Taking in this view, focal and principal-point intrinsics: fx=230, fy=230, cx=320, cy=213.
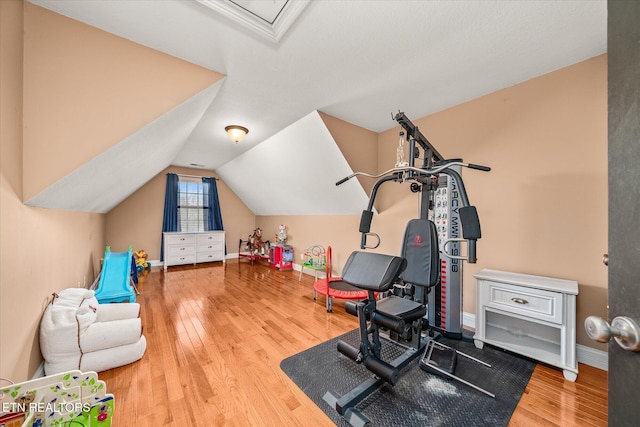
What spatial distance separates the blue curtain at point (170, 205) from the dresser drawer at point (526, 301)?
20.7ft

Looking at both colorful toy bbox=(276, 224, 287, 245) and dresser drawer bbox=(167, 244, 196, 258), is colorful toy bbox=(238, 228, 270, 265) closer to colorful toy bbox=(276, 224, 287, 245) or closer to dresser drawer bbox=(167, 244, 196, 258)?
colorful toy bbox=(276, 224, 287, 245)

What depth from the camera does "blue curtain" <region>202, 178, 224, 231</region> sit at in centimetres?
625

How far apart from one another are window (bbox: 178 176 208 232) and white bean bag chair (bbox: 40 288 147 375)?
407 centimetres

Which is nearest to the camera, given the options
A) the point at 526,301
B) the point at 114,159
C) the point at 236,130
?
the point at 526,301

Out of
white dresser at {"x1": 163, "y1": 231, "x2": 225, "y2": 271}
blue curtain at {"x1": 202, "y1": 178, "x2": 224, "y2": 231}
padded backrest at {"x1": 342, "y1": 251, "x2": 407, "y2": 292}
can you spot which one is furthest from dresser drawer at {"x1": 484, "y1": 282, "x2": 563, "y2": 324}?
blue curtain at {"x1": 202, "y1": 178, "x2": 224, "y2": 231}

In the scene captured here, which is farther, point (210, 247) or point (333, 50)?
point (210, 247)

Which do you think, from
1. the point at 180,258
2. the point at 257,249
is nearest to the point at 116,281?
the point at 180,258

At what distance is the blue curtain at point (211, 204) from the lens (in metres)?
6.25

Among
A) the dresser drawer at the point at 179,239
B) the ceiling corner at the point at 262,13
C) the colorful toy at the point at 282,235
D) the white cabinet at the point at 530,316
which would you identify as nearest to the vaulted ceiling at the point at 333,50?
the ceiling corner at the point at 262,13

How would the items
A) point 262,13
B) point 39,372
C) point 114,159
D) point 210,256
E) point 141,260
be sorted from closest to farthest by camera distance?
point 262,13 < point 39,372 < point 114,159 < point 141,260 < point 210,256

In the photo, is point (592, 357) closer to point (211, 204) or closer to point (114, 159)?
point (114, 159)

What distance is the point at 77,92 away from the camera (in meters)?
1.55

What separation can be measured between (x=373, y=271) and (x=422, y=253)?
0.73 meters

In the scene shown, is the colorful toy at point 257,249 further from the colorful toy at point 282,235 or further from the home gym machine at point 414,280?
the home gym machine at point 414,280
